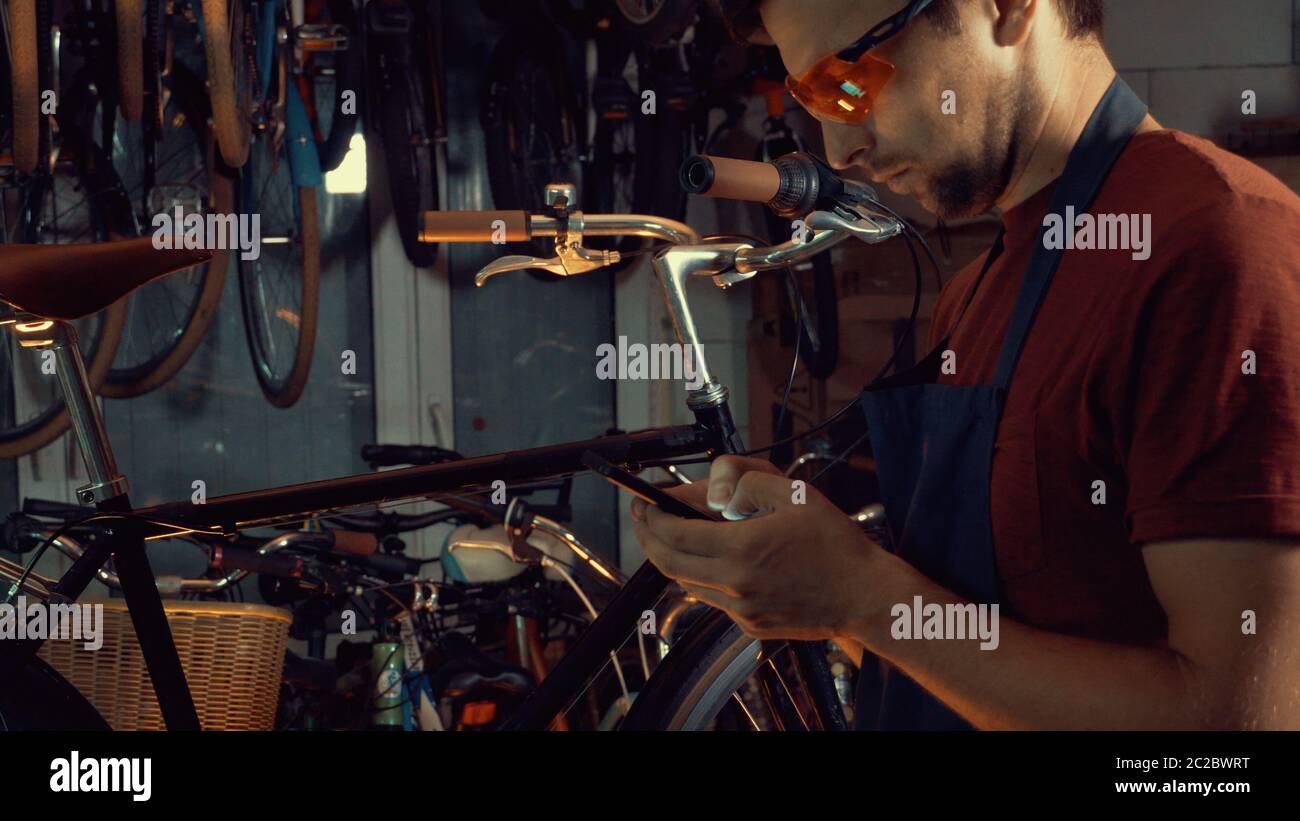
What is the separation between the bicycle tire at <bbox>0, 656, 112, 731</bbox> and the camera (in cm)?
144

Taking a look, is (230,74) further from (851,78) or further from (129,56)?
(851,78)

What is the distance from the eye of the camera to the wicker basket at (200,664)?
6.14ft

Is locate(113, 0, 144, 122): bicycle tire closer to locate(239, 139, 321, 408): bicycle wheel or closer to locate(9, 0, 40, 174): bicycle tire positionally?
locate(9, 0, 40, 174): bicycle tire

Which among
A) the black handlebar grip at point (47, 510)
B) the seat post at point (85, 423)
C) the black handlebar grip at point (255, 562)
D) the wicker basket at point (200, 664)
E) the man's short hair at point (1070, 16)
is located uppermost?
the man's short hair at point (1070, 16)

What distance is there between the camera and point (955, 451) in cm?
78

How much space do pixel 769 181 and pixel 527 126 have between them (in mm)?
2622

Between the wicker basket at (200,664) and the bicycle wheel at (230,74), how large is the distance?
4.14ft

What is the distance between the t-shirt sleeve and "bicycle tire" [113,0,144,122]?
2423mm

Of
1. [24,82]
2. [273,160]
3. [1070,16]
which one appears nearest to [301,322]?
[273,160]

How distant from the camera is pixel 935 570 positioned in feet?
Answer: 2.61

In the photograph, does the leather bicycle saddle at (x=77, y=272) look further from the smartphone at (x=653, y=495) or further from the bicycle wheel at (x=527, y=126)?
the bicycle wheel at (x=527, y=126)

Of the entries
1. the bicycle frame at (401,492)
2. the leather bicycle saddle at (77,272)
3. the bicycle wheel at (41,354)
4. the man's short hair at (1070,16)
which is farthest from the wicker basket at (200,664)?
the man's short hair at (1070,16)

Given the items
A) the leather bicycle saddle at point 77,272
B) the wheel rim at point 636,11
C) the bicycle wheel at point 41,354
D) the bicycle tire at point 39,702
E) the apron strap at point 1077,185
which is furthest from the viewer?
the wheel rim at point 636,11
